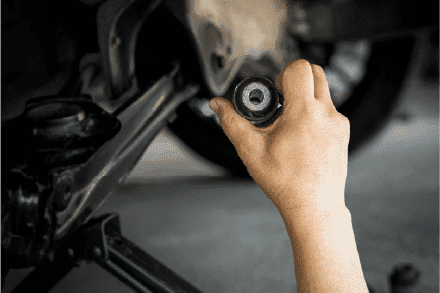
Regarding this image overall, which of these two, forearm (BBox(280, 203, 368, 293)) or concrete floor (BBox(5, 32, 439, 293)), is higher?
forearm (BBox(280, 203, 368, 293))

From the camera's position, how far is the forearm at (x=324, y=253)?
422mm

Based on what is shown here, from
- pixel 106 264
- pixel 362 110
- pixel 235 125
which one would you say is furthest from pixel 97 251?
pixel 362 110

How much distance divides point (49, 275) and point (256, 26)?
2.31 ft

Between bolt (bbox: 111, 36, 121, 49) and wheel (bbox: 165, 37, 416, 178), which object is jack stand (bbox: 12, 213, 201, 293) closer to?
bolt (bbox: 111, 36, 121, 49)

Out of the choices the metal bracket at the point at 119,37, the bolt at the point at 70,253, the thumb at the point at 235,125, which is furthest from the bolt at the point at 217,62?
the bolt at the point at 70,253

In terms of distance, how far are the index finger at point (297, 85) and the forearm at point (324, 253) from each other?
0.13 metres

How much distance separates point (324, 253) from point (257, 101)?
0.62 ft

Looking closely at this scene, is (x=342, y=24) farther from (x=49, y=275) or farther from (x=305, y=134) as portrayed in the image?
(x=49, y=275)

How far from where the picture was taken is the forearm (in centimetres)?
42

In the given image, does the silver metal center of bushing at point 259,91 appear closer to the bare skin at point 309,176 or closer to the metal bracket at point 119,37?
the bare skin at point 309,176

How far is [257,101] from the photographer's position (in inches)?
18.3

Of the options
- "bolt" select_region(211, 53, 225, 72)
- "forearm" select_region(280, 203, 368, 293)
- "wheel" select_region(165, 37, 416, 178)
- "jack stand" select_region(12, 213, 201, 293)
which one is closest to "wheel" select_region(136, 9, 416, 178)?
"wheel" select_region(165, 37, 416, 178)

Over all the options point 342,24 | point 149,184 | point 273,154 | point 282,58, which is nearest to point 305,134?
point 273,154

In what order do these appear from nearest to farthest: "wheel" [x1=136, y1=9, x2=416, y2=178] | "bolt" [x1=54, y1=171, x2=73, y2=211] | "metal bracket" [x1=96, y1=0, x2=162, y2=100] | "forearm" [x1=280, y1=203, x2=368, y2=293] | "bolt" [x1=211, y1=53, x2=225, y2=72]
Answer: "forearm" [x1=280, y1=203, x2=368, y2=293] < "bolt" [x1=54, y1=171, x2=73, y2=211] < "metal bracket" [x1=96, y1=0, x2=162, y2=100] < "bolt" [x1=211, y1=53, x2=225, y2=72] < "wheel" [x1=136, y1=9, x2=416, y2=178]
